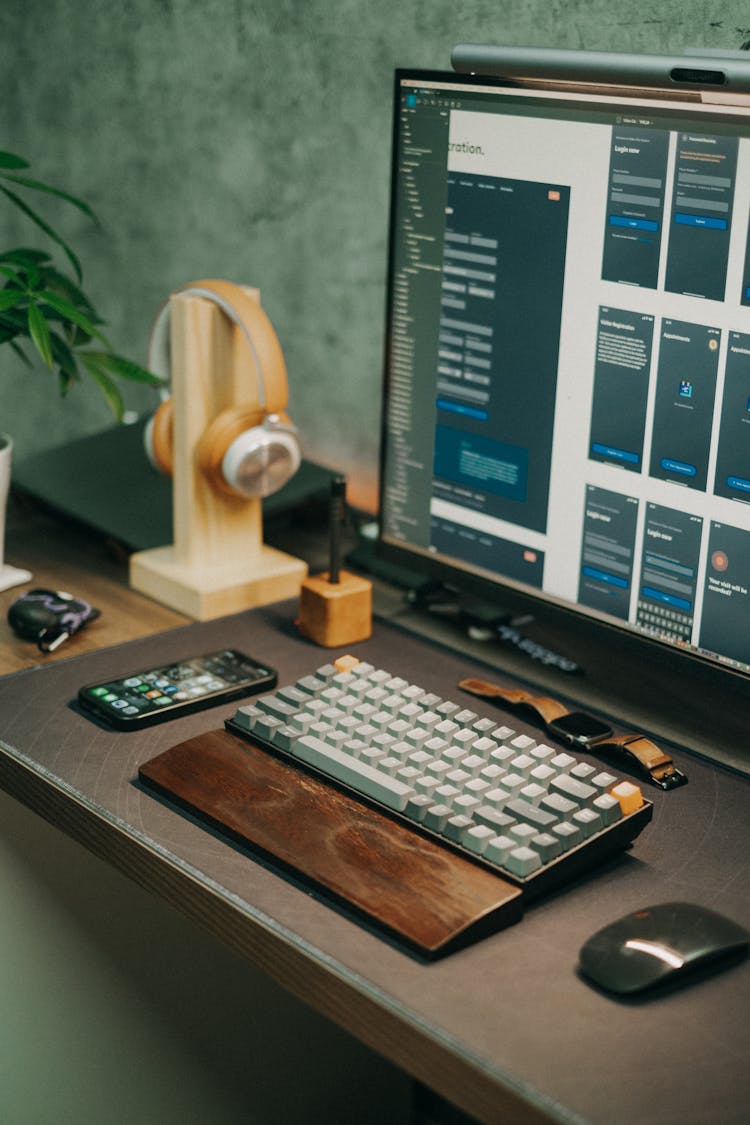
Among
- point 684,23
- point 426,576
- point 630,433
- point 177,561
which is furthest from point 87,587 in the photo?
point 684,23

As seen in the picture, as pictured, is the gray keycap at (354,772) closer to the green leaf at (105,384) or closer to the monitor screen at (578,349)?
the monitor screen at (578,349)

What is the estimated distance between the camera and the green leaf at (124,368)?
1.18 meters

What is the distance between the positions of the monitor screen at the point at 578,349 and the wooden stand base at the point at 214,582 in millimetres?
146

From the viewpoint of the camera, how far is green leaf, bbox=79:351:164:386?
46.6 inches

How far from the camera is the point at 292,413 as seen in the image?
1.51 meters

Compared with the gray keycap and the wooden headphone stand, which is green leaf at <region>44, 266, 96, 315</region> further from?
the gray keycap

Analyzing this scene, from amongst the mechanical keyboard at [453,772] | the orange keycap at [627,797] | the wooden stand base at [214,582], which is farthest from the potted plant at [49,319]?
the orange keycap at [627,797]

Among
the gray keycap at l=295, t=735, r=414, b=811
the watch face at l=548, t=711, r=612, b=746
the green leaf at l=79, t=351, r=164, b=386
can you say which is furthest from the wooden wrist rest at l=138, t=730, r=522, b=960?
the green leaf at l=79, t=351, r=164, b=386

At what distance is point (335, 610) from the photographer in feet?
3.57

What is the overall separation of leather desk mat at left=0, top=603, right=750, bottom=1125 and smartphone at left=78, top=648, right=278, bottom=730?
0.01 m

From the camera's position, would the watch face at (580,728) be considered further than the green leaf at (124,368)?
No

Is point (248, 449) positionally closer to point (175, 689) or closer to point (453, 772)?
point (175, 689)

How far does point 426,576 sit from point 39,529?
1.44 feet

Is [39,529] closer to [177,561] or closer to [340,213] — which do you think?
[177,561]
